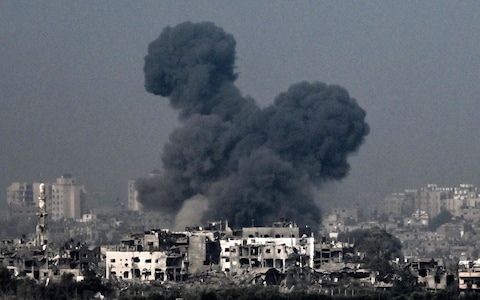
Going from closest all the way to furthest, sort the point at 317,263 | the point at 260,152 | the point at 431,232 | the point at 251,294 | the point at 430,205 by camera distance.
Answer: the point at 251,294 < the point at 317,263 < the point at 260,152 < the point at 431,232 < the point at 430,205

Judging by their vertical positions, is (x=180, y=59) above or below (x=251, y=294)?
above

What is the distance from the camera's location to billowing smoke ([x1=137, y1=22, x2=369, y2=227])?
7788 centimetres

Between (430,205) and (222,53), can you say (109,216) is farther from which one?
(222,53)

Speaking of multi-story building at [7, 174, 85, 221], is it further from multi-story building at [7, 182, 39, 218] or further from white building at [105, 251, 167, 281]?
white building at [105, 251, 167, 281]

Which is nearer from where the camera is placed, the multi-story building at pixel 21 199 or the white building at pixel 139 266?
the white building at pixel 139 266

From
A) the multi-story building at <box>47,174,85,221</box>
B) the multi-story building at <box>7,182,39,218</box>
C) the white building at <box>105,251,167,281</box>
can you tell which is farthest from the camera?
the multi-story building at <box>47,174,85,221</box>

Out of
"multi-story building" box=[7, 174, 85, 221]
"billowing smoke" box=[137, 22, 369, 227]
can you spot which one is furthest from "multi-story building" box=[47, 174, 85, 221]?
"billowing smoke" box=[137, 22, 369, 227]

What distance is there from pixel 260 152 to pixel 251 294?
2082cm

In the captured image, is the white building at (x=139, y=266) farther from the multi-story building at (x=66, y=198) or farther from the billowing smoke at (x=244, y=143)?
the multi-story building at (x=66, y=198)

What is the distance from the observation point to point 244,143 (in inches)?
3172

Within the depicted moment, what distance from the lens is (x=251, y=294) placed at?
59125 millimetres

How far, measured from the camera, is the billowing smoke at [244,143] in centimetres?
7788

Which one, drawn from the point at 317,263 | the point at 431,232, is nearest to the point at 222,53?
the point at 317,263

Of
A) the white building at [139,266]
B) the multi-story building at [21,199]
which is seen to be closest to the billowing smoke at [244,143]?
the white building at [139,266]
